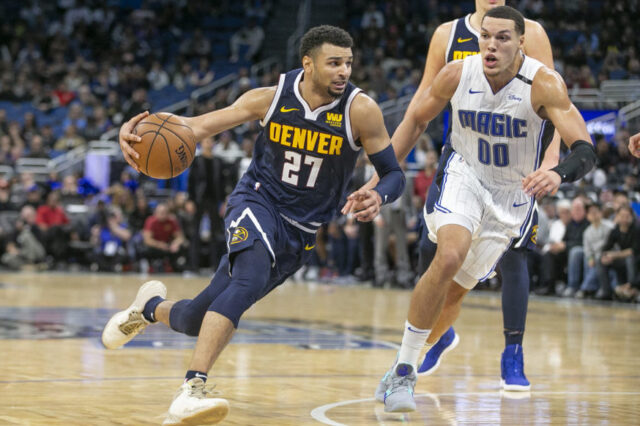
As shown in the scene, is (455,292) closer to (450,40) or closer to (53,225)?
(450,40)

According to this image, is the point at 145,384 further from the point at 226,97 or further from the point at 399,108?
the point at 226,97

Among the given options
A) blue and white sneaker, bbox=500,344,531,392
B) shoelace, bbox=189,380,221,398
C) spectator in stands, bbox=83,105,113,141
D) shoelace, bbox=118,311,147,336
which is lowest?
blue and white sneaker, bbox=500,344,531,392

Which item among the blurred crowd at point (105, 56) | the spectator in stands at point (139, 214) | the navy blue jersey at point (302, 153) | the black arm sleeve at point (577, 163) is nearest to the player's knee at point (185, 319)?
the navy blue jersey at point (302, 153)

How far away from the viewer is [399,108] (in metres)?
17.9

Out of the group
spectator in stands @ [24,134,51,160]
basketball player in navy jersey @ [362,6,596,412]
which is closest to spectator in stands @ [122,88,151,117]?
spectator in stands @ [24,134,51,160]

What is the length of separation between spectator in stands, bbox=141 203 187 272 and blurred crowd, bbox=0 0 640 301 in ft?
0.07

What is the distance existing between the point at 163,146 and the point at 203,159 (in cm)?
1083

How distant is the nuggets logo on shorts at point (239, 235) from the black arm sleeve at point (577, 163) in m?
1.41

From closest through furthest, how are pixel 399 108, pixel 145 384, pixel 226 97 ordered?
pixel 145 384, pixel 399 108, pixel 226 97

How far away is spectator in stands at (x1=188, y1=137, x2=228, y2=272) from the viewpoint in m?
15.5

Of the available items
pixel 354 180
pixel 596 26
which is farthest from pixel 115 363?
pixel 596 26

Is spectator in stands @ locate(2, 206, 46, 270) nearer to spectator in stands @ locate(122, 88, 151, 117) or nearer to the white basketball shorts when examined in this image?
spectator in stands @ locate(122, 88, 151, 117)

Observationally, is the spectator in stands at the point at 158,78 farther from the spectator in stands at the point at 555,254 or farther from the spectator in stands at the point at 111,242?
the spectator in stands at the point at 555,254

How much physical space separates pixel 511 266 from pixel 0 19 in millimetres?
23571
